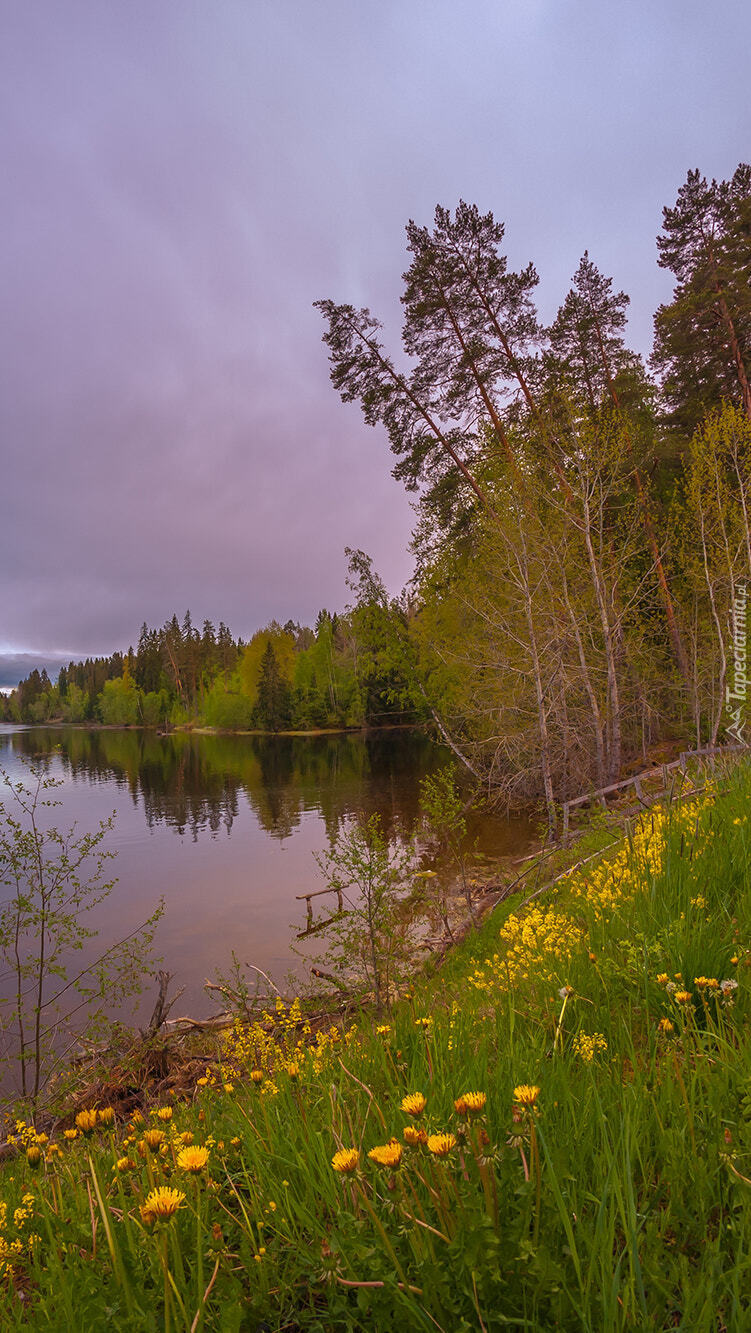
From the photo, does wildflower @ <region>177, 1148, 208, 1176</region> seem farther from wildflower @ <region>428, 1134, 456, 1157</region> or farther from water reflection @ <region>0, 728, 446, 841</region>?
water reflection @ <region>0, 728, 446, 841</region>

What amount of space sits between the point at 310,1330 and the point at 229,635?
136 meters

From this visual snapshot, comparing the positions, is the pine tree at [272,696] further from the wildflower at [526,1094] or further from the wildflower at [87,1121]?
the wildflower at [526,1094]

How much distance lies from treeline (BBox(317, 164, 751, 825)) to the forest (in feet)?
0.28

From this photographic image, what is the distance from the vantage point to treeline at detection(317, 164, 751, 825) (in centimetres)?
1617

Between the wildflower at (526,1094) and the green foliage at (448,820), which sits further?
the green foliage at (448,820)

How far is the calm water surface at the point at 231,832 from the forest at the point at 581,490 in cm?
537

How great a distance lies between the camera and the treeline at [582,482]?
16172mm

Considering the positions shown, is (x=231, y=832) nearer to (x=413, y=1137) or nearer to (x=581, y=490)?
(x=581, y=490)

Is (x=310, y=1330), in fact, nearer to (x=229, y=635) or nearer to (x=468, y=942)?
(x=468, y=942)

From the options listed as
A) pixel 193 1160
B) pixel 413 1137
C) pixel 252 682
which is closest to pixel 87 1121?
pixel 193 1160

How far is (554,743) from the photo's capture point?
1752 centimetres

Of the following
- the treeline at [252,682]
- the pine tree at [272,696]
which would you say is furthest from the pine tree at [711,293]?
the pine tree at [272,696]

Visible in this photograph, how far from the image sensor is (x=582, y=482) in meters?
15.7

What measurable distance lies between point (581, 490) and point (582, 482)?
353 millimetres
